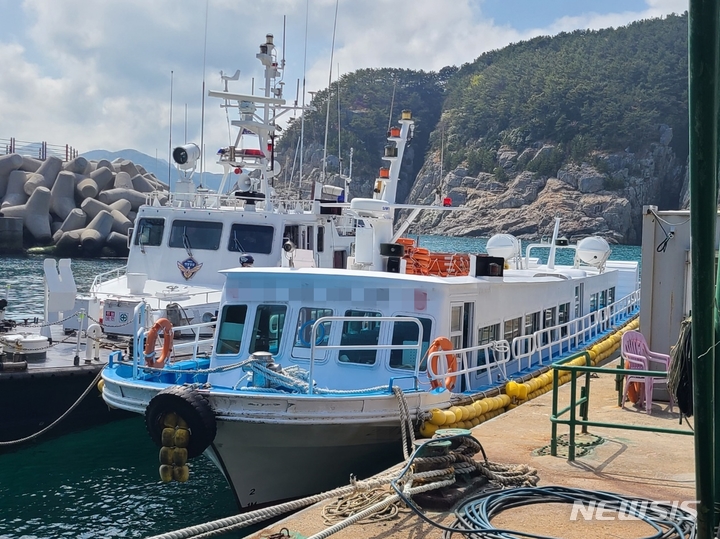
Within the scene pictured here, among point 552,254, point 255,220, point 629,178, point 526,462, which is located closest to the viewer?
point 526,462

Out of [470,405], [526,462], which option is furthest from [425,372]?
[526,462]

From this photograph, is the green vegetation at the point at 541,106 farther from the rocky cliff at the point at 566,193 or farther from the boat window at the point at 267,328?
the boat window at the point at 267,328

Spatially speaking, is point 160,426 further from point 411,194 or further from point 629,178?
point 411,194

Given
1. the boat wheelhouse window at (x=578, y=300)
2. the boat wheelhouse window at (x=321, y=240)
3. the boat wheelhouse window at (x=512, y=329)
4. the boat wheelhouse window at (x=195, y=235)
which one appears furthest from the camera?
the boat wheelhouse window at (x=321, y=240)

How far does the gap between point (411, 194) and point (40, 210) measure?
3025 inches

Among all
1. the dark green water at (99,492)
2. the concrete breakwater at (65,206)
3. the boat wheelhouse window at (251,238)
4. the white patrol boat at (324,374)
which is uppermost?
the concrete breakwater at (65,206)

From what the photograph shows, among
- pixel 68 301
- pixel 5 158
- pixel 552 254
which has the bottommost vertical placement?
pixel 68 301

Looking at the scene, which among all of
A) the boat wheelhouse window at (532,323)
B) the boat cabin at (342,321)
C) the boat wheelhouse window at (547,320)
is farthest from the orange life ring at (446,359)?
the boat wheelhouse window at (547,320)

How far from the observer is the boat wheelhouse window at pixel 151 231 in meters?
17.5

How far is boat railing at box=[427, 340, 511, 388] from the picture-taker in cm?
984

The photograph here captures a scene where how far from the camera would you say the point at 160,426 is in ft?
28.4

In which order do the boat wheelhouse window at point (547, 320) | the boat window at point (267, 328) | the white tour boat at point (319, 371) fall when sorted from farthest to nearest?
the boat wheelhouse window at point (547, 320) < the boat window at point (267, 328) < the white tour boat at point (319, 371)

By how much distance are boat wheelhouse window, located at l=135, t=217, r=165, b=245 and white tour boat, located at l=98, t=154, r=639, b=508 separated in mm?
6724

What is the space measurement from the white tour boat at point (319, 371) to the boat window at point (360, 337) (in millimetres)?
14
